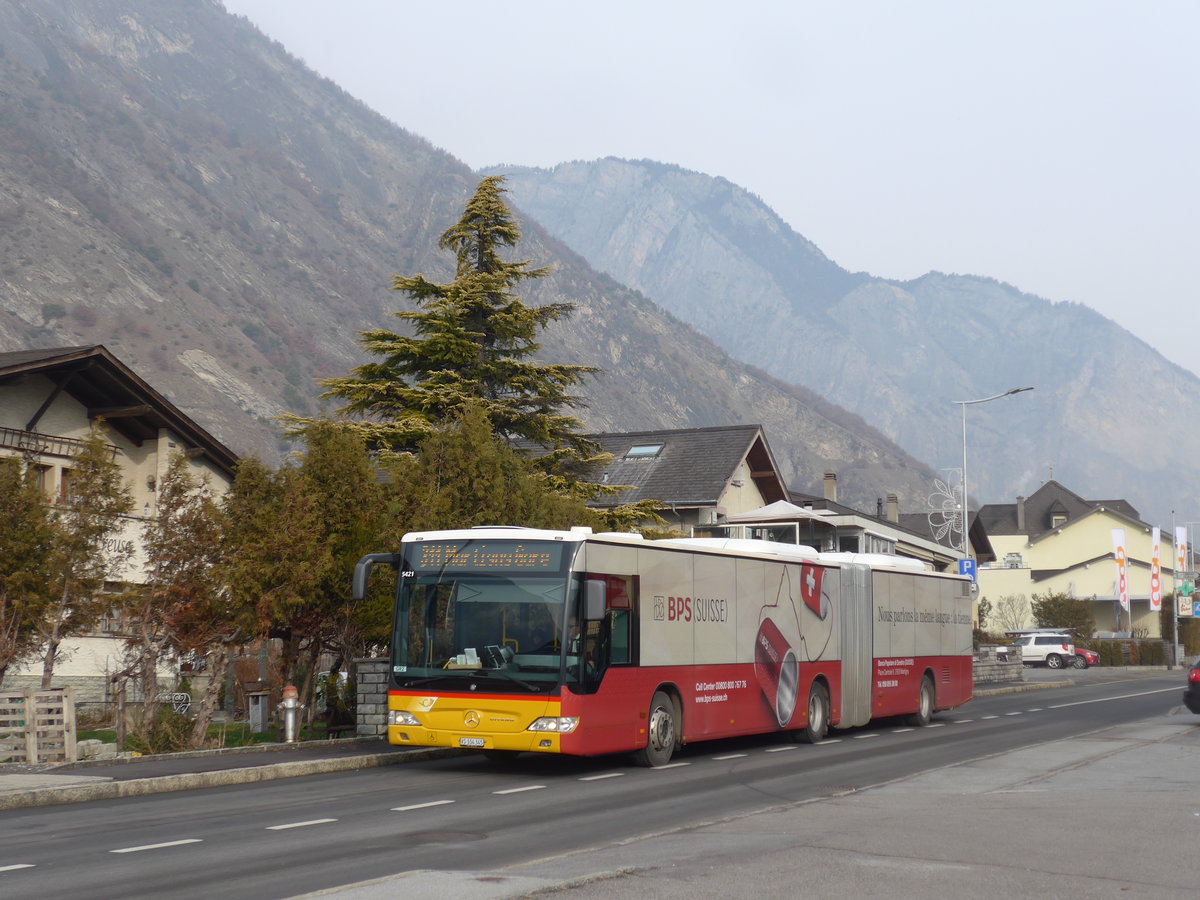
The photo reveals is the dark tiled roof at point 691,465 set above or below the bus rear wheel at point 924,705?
above

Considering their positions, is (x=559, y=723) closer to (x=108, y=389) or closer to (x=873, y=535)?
(x=108, y=389)

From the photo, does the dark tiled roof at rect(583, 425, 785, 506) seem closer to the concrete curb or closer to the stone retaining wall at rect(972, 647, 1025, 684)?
the stone retaining wall at rect(972, 647, 1025, 684)

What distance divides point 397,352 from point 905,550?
1424 inches

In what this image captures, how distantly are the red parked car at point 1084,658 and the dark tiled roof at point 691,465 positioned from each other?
24800 mm

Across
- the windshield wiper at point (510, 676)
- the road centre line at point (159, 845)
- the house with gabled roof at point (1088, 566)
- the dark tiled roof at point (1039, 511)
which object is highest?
the dark tiled roof at point (1039, 511)

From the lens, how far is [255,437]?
119 m

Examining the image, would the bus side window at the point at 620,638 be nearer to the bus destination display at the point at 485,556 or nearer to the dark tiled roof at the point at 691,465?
the bus destination display at the point at 485,556

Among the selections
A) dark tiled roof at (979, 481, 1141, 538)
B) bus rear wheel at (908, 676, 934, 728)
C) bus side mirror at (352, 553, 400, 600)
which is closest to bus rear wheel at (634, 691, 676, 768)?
bus side mirror at (352, 553, 400, 600)

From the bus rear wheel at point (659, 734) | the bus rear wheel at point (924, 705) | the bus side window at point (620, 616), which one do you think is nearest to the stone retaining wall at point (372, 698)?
the bus rear wheel at point (659, 734)

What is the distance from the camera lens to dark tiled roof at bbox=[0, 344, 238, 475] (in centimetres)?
3244

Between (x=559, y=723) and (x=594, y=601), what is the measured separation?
1.51m

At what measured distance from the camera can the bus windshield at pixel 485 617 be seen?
17.1 m

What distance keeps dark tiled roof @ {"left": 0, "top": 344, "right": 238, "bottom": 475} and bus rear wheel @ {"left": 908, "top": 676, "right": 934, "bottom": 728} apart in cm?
1634

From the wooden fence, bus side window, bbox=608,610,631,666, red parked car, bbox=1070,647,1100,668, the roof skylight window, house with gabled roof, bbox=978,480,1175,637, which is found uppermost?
the roof skylight window
